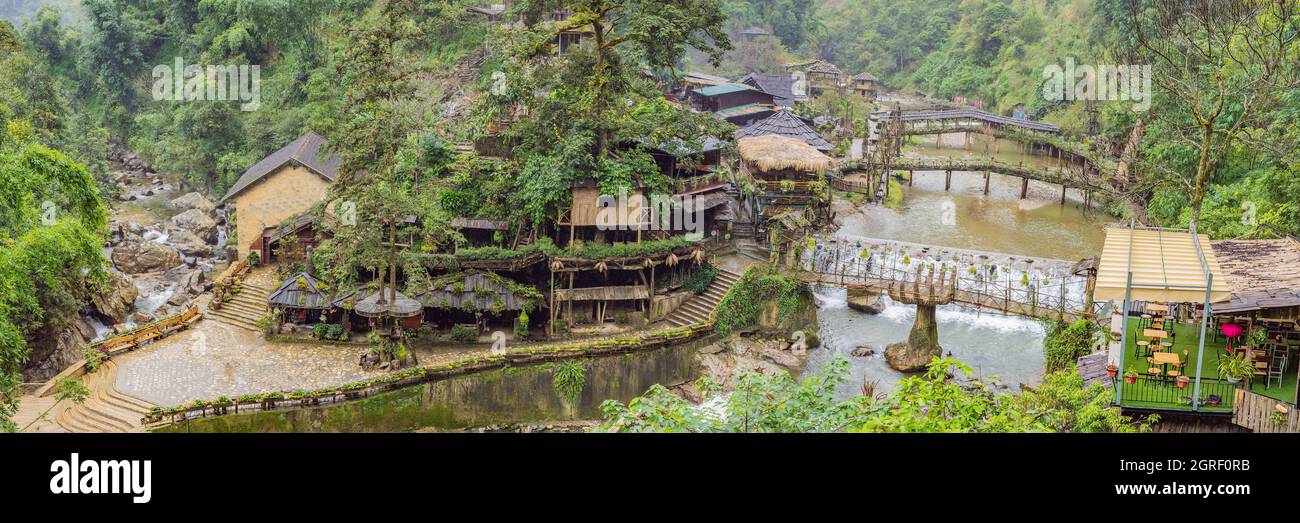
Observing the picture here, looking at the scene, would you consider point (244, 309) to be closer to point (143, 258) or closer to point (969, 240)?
point (143, 258)

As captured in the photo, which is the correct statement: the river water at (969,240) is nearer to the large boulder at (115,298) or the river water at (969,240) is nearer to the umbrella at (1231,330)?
the umbrella at (1231,330)

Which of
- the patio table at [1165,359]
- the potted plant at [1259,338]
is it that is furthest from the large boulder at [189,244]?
the potted plant at [1259,338]

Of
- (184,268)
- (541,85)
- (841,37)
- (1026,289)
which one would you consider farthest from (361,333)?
(841,37)

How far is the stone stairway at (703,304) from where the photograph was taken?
33312mm

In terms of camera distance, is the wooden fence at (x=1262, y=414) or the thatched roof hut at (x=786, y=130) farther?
the thatched roof hut at (x=786, y=130)

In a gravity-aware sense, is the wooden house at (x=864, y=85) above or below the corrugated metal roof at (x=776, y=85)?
above

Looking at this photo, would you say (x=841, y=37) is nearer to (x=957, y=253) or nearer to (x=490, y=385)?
(x=957, y=253)

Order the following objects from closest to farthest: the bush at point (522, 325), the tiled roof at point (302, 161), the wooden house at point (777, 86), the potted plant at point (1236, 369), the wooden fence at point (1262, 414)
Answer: the wooden fence at point (1262, 414) → the potted plant at point (1236, 369) → the bush at point (522, 325) → the tiled roof at point (302, 161) → the wooden house at point (777, 86)

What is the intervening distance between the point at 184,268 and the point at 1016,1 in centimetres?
7125

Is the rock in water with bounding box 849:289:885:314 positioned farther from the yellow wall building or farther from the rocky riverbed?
the rocky riverbed

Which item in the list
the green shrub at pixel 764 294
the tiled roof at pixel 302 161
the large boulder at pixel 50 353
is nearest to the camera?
the large boulder at pixel 50 353

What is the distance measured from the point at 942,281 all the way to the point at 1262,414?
1457 cm

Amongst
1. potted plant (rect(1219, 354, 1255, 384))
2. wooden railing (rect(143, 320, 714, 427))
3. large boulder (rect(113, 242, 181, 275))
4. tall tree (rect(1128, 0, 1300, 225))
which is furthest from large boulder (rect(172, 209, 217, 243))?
potted plant (rect(1219, 354, 1255, 384))

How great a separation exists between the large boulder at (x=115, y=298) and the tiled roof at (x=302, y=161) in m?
4.29
